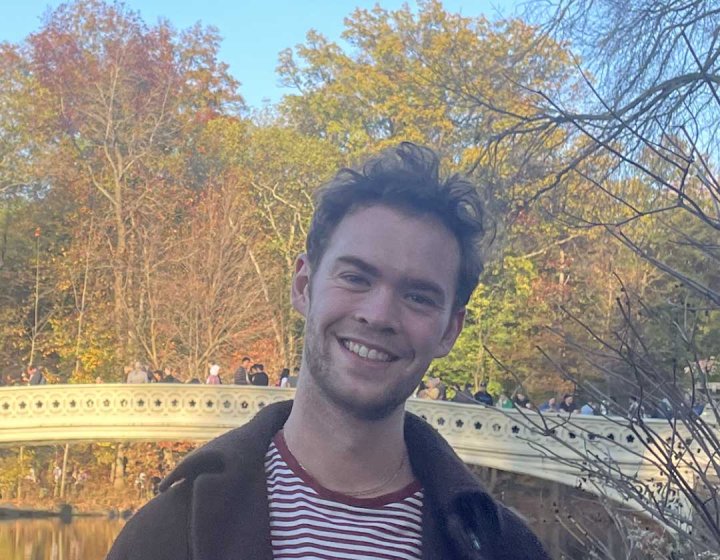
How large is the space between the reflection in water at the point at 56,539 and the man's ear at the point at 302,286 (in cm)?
1916

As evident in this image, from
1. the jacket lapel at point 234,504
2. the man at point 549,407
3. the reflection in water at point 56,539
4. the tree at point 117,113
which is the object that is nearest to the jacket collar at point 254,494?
the jacket lapel at point 234,504

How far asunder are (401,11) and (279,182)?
4820 mm

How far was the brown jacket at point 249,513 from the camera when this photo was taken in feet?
5.66

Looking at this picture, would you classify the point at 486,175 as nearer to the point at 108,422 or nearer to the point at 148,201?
the point at 108,422

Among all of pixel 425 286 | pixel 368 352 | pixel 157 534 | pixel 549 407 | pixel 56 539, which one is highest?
pixel 56 539

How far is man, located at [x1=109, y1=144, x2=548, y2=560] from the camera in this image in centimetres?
176

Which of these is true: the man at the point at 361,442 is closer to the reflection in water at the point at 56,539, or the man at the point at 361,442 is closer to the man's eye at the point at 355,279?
the man's eye at the point at 355,279

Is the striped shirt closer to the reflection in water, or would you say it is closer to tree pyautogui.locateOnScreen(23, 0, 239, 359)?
the reflection in water

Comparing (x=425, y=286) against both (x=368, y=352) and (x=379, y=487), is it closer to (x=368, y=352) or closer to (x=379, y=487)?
(x=368, y=352)

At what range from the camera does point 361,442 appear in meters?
1.85

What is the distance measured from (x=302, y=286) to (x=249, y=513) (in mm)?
439

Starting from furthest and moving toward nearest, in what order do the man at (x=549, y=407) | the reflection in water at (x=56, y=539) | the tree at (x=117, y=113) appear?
the tree at (x=117, y=113) < the reflection in water at (x=56, y=539) < the man at (x=549, y=407)

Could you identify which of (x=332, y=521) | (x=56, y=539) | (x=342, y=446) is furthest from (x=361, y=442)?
(x=56, y=539)

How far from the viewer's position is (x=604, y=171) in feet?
18.6
